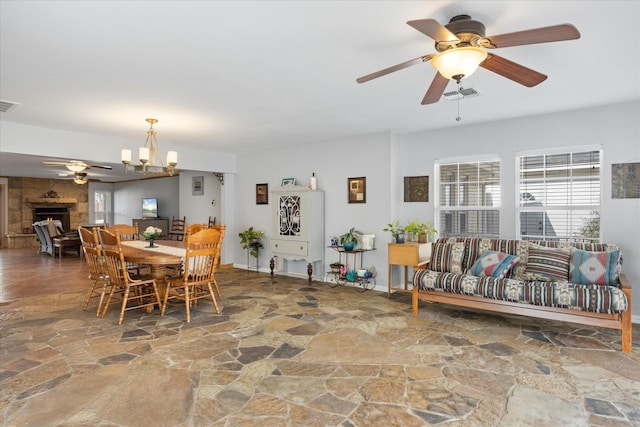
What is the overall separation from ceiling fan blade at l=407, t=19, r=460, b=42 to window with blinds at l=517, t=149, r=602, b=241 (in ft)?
10.7

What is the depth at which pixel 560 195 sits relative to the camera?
4.60 m

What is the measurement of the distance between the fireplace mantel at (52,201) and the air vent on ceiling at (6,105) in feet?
30.9

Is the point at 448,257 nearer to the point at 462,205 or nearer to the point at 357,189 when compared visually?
the point at 462,205

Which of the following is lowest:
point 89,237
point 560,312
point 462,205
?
point 560,312

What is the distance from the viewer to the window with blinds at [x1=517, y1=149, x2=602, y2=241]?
4402mm

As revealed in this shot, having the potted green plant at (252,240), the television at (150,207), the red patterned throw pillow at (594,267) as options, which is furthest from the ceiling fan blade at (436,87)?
the television at (150,207)

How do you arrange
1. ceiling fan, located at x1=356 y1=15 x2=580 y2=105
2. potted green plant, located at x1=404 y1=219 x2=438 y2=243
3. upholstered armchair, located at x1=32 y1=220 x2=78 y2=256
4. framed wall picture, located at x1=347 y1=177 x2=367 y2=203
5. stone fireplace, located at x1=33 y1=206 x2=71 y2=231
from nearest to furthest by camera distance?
ceiling fan, located at x1=356 y1=15 x2=580 y2=105, potted green plant, located at x1=404 y1=219 x2=438 y2=243, framed wall picture, located at x1=347 y1=177 x2=367 y2=203, upholstered armchair, located at x1=32 y1=220 x2=78 y2=256, stone fireplace, located at x1=33 y1=206 x2=71 y2=231

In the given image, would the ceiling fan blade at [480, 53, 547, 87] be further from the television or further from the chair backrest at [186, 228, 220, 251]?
the television

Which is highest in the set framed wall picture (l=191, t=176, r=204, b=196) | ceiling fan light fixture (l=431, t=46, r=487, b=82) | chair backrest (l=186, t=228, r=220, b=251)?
ceiling fan light fixture (l=431, t=46, r=487, b=82)

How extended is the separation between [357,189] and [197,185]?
445cm

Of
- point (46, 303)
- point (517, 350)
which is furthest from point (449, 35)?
point (46, 303)

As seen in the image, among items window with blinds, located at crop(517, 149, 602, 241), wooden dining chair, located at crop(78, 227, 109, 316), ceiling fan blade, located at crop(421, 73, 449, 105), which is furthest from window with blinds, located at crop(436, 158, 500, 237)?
wooden dining chair, located at crop(78, 227, 109, 316)

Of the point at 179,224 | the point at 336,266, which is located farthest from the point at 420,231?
the point at 179,224

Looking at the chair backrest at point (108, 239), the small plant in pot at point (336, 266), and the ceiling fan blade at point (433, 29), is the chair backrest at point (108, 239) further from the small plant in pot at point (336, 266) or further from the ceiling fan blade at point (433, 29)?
the ceiling fan blade at point (433, 29)
